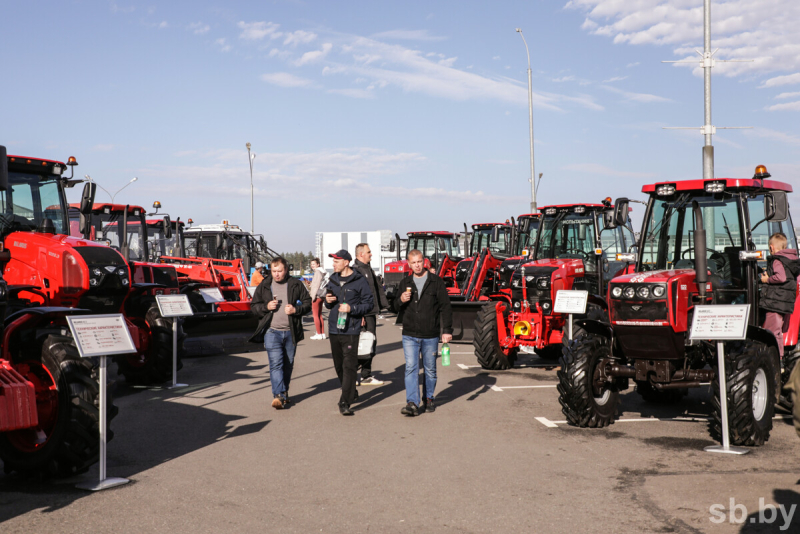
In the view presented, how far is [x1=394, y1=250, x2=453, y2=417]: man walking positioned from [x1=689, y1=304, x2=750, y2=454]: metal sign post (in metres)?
2.90

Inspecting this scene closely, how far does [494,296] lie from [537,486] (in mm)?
7074

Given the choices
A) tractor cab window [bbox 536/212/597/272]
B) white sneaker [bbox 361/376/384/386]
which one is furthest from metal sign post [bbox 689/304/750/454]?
tractor cab window [bbox 536/212/597/272]

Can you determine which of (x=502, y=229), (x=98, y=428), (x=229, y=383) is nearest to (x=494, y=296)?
(x=229, y=383)

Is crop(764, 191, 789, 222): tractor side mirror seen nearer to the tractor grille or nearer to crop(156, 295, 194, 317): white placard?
the tractor grille

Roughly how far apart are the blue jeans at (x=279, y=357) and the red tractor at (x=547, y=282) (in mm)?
3866

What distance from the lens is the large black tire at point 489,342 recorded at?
12008 millimetres

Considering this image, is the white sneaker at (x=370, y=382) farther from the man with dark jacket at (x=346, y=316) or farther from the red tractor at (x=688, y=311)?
the red tractor at (x=688, y=311)

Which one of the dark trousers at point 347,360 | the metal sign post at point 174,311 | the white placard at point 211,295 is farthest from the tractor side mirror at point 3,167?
the white placard at point 211,295

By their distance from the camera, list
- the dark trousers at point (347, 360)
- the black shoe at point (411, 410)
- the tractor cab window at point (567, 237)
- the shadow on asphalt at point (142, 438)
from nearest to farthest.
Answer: the shadow on asphalt at point (142, 438) → the black shoe at point (411, 410) → the dark trousers at point (347, 360) → the tractor cab window at point (567, 237)

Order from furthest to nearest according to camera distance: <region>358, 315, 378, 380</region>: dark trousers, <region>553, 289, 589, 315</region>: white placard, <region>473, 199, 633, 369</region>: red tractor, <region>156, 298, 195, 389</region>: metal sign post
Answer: <region>473, 199, 633, 369</region>: red tractor < <region>156, 298, 195, 389</region>: metal sign post < <region>358, 315, 378, 380</region>: dark trousers < <region>553, 289, 589, 315</region>: white placard

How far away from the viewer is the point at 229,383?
1126 cm

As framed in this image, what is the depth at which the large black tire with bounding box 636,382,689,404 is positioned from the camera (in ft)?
30.6

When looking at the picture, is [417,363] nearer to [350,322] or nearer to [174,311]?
[350,322]

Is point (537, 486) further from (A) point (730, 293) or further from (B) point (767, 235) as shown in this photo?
(B) point (767, 235)
